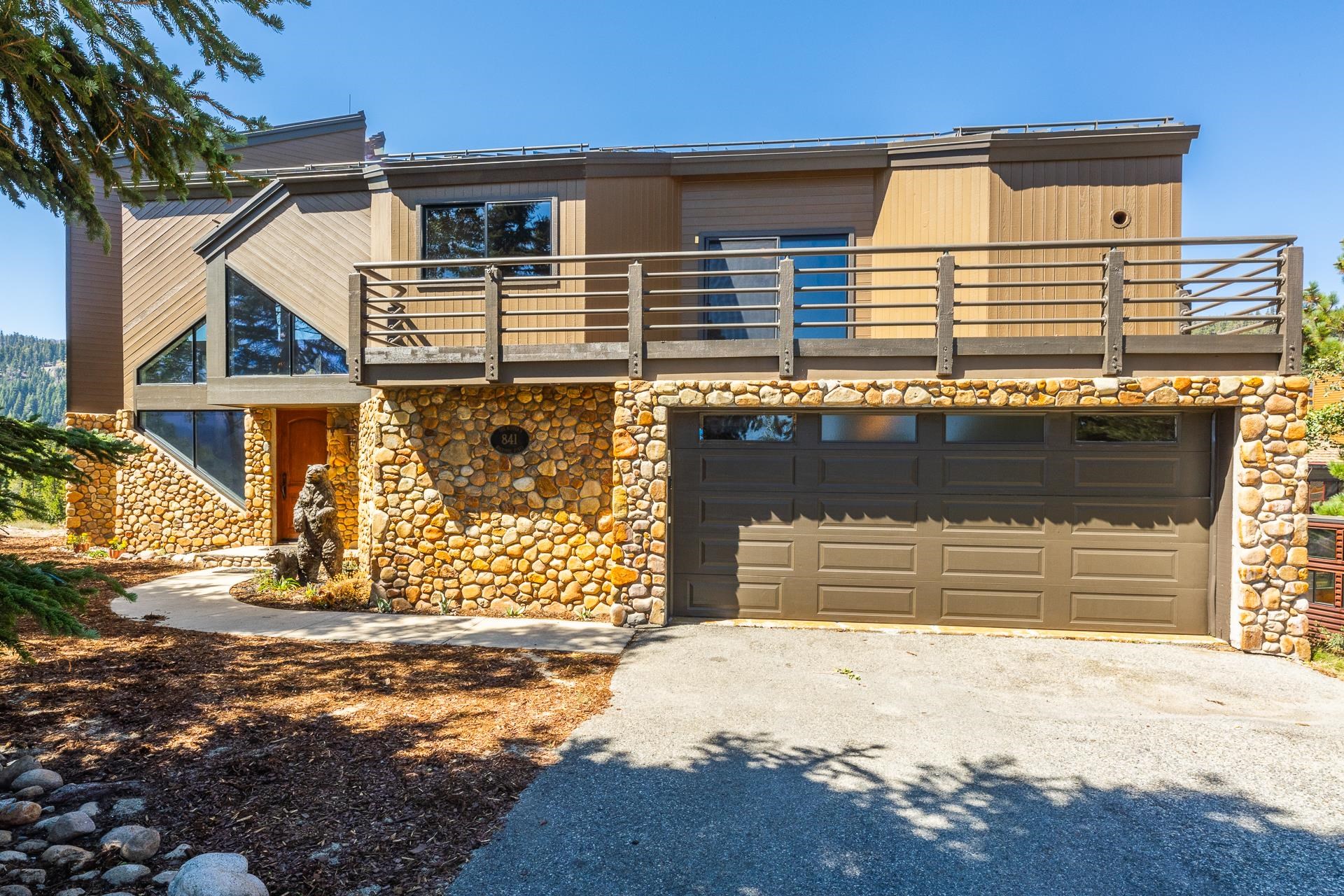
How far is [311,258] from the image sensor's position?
33.5 feet

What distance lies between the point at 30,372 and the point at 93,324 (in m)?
122

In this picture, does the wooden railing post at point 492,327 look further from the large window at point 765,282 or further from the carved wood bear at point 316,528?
the carved wood bear at point 316,528

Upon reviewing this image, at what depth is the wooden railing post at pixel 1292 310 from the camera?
6199mm

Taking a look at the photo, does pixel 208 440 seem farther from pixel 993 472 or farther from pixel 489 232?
pixel 993 472

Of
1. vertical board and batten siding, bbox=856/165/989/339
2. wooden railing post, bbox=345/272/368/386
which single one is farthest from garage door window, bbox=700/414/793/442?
wooden railing post, bbox=345/272/368/386

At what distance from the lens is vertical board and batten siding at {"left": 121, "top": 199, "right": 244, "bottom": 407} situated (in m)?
11.6

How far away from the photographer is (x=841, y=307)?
253 inches

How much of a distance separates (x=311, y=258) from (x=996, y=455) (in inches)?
418

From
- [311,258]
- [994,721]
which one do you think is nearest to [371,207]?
[311,258]

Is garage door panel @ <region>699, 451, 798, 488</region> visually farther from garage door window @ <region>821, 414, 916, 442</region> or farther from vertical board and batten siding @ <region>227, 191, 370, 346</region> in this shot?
vertical board and batten siding @ <region>227, 191, 370, 346</region>

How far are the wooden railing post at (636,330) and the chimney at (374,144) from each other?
10.4 metres

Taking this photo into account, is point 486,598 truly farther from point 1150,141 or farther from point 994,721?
point 1150,141

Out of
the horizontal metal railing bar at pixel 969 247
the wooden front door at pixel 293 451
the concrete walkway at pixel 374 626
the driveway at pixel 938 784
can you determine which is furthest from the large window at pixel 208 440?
the driveway at pixel 938 784

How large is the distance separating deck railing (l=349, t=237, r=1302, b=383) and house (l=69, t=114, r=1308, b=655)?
0.04 metres
